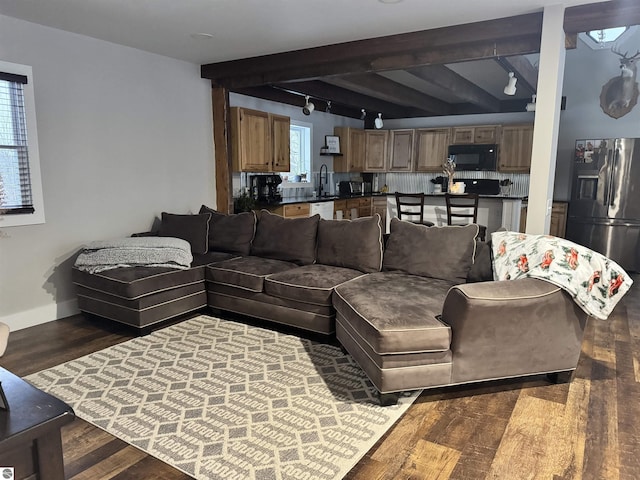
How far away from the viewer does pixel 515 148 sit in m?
7.56

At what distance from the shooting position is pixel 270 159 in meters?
6.01

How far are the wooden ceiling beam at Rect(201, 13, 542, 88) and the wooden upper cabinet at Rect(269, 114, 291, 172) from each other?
96 centimetres

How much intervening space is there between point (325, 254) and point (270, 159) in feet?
8.13

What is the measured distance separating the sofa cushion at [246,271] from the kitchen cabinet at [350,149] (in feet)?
14.6

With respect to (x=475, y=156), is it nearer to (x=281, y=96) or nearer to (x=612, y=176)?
(x=612, y=176)

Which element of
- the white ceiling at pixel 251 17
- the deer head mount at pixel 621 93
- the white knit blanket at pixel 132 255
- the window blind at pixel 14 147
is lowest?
the white knit blanket at pixel 132 255

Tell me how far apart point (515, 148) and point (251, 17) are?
221 inches

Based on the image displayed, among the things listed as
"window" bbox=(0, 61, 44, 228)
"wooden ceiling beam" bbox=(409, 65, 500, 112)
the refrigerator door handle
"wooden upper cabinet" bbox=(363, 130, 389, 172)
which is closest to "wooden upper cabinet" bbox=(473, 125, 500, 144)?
"wooden ceiling beam" bbox=(409, 65, 500, 112)

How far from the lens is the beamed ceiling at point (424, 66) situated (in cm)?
348

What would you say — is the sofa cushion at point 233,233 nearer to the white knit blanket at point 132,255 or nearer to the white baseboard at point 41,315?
the white knit blanket at point 132,255

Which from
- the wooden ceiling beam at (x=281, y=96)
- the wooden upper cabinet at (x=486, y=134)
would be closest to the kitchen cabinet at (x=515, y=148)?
the wooden upper cabinet at (x=486, y=134)

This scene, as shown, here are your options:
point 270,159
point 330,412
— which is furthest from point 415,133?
point 330,412

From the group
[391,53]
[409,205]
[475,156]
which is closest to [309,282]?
[391,53]

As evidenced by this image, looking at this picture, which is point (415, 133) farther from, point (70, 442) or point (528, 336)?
point (70, 442)
